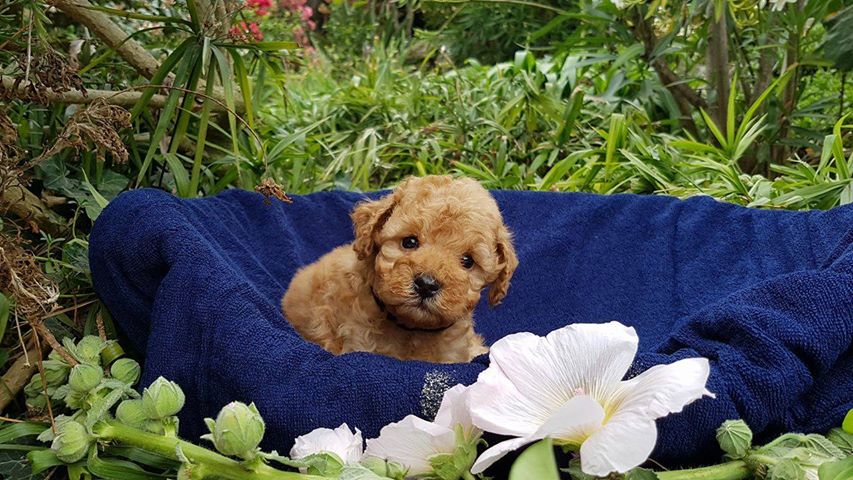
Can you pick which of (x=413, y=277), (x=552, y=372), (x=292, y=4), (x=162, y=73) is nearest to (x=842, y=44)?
(x=413, y=277)

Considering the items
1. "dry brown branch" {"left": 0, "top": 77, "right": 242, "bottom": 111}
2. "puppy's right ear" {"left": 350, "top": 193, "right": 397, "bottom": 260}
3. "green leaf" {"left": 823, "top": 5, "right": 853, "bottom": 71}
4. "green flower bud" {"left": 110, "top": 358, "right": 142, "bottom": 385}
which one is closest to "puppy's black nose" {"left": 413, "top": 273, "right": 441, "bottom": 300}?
"puppy's right ear" {"left": 350, "top": 193, "right": 397, "bottom": 260}

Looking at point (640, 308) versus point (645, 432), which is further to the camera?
point (640, 308)

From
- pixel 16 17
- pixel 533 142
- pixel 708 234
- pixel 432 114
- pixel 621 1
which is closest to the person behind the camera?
pixel 16 17

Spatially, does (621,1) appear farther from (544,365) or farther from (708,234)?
(544,365)

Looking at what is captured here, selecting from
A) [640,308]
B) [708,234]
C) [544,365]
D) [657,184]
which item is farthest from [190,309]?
[657,184]

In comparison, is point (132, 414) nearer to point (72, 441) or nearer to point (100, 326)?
point (72, 441)

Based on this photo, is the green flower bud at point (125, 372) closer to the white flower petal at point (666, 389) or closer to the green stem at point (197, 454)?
the green stem at point (197, 454)
